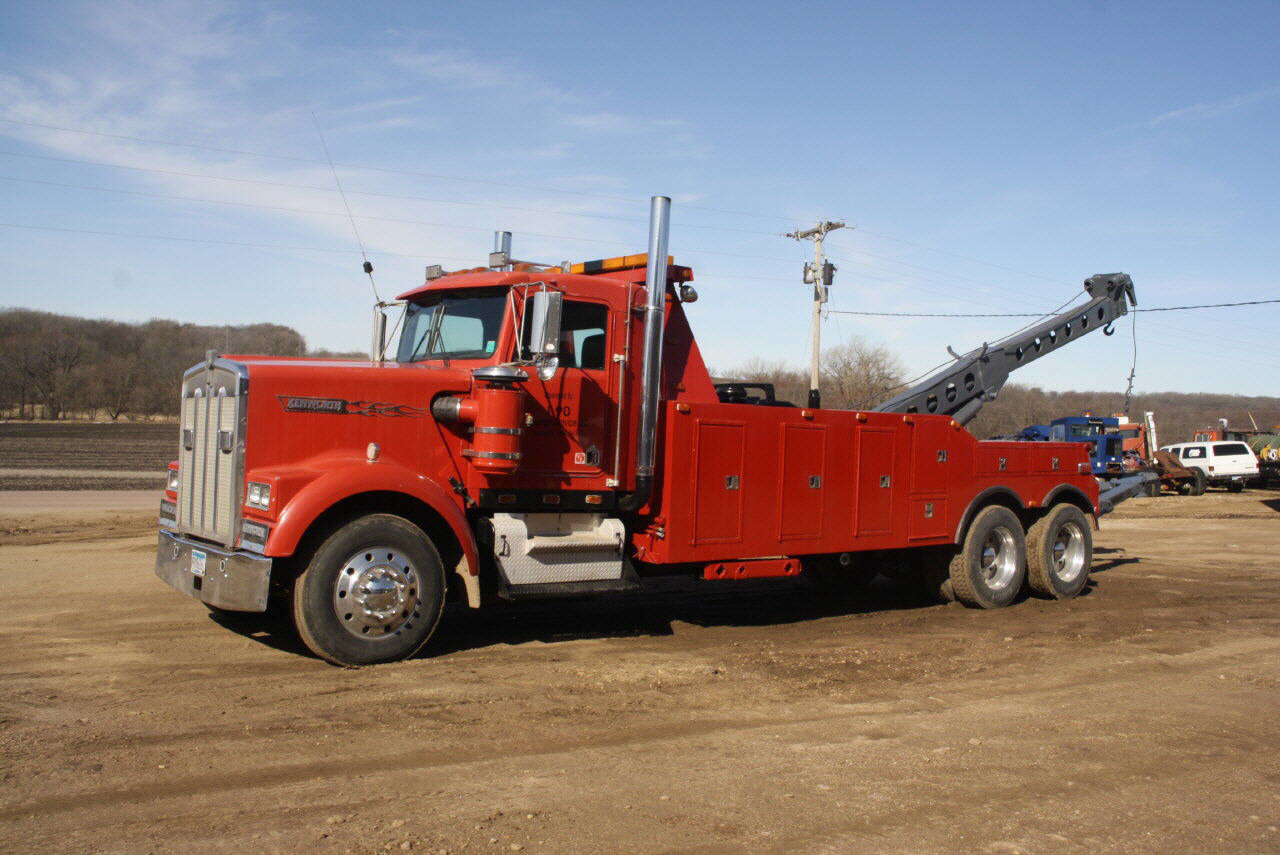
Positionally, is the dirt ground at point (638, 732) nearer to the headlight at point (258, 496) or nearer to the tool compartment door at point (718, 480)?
the tool compartment door at point (718, 480)

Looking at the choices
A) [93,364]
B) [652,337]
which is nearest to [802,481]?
[652,337]

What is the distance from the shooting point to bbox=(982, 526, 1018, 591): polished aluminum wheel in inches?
433

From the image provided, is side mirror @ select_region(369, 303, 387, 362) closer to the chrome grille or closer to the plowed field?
the chrome grille

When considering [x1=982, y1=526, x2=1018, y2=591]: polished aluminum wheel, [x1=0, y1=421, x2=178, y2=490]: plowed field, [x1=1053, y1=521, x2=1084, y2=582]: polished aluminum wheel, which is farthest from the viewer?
[x1=0, y1=421, x2=178, y2=490]: plowed field

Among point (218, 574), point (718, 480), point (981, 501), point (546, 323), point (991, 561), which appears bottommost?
point (991, 561)

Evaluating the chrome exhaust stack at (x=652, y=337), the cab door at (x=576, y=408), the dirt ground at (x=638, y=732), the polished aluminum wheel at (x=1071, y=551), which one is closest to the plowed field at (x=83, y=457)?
the dirt ground at (x=638, y=732)

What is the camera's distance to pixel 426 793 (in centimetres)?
471

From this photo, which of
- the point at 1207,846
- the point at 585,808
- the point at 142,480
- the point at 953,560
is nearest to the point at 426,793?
the point at 585,808

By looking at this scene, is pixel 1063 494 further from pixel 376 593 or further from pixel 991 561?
pixel 376 593

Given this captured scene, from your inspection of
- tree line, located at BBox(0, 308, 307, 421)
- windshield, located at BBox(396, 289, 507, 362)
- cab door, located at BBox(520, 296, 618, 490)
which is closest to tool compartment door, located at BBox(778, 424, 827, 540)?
cab door, located at BBox(520, 296, 618, 490)

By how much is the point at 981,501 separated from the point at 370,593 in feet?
21.4

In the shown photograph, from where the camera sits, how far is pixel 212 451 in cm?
740

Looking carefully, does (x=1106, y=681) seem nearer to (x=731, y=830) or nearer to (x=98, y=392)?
(x=731, y=830)

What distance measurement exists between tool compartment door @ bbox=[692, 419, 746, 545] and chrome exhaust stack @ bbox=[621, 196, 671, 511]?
1.46 feet
